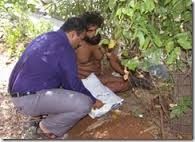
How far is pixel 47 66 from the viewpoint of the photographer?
3.69 meters

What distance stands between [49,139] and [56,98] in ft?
1.32

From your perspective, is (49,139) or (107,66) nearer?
(49,139)

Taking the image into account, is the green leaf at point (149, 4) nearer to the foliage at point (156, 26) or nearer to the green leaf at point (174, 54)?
the foliage at point (156, 26)

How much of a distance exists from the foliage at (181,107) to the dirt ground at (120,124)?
0.30 meters

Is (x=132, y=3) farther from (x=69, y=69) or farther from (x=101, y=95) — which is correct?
(x=101, y=95)

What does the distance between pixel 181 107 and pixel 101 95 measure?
3.29 feet

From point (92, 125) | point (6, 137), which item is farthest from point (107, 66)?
point (6, 137)

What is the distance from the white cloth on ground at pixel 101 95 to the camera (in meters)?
4.09

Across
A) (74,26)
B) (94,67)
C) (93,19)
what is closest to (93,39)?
(93,19)

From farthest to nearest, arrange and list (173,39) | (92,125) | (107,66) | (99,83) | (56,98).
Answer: (107,66) → (99,83) → (92,125) → (56,98) → (173,39)

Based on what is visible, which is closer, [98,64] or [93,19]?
[93,19]

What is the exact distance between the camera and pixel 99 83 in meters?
4.48

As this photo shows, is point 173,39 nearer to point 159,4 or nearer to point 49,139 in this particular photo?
point 159,4

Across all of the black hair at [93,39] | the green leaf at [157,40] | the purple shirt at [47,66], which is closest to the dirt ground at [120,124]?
the purple shirt at [47,66]
